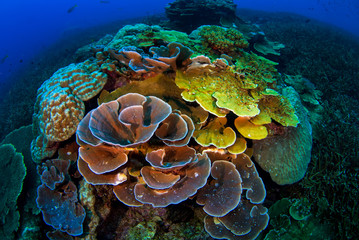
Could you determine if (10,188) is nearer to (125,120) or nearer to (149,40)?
(125,120)

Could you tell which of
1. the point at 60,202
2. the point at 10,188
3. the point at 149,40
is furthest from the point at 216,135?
the point at 10,188

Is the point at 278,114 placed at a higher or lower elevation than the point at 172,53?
lower

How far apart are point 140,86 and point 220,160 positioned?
1.93 meters

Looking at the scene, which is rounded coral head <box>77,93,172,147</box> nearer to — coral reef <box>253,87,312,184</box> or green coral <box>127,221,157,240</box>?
green coral <box>127,221,157,240</box>

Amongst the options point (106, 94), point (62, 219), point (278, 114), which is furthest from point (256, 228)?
point (106, 94)

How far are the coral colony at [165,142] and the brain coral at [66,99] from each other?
2 centimetres

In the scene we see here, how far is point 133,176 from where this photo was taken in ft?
8.05

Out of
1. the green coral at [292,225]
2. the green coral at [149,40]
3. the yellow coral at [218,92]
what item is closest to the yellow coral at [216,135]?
the yellow coral at [218,92]

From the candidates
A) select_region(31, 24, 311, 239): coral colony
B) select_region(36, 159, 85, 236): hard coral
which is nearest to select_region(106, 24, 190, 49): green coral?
select_region(31, 24, 311, 239): coral colony

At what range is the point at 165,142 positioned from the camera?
7.51 ft

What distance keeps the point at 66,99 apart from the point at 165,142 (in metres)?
2.06

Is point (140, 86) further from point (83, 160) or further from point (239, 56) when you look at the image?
point (239, 56)

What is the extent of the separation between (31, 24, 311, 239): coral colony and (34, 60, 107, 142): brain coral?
0.02m

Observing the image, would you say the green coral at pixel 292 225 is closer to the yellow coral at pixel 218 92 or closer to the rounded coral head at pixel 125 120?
the yellow coral at pixel 218 92
